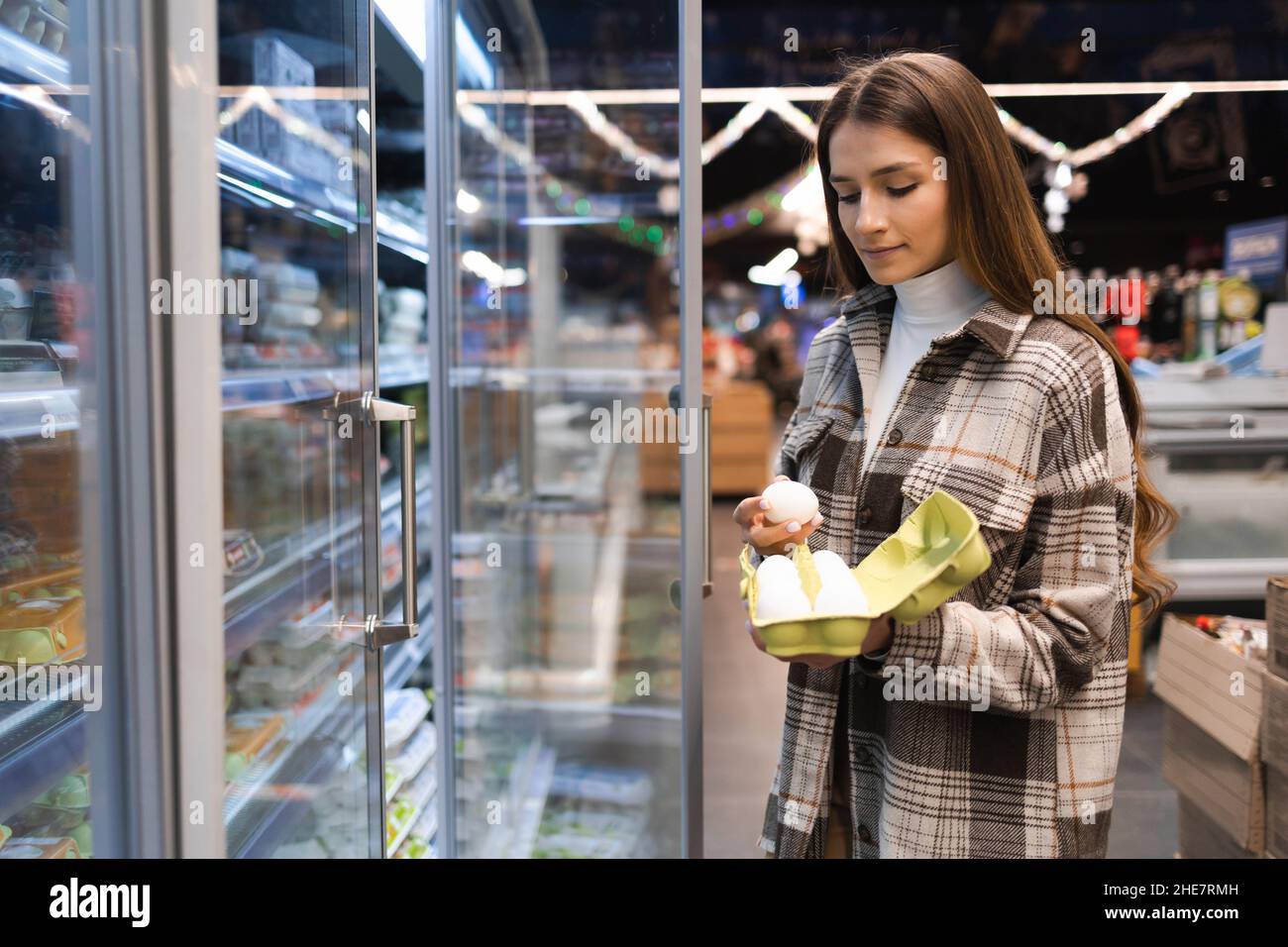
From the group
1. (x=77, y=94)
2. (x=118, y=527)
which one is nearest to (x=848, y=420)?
(x=118, y=527)

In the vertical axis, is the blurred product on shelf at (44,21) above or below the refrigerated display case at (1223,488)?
above

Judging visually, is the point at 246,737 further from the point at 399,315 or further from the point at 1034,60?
the point at 1034,60

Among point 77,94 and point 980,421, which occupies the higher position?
point 77,94

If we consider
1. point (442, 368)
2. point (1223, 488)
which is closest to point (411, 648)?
point (442, 368)

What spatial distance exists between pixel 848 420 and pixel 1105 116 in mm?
4436

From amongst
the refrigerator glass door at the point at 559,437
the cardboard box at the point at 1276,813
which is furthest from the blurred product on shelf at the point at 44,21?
the cardboard box at the point at 1276,813

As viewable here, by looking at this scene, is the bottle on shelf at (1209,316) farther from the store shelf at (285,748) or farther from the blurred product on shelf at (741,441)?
the blurred product on shelf at (741,441)

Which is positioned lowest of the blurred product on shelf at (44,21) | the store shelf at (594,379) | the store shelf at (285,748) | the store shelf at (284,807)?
the store shelf at (284,807)

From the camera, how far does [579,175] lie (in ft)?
11.9

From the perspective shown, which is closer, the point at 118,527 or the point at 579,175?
the point at 118,527

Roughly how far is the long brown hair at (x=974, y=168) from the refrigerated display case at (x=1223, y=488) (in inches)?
127

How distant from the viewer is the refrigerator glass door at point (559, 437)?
9.77 ft

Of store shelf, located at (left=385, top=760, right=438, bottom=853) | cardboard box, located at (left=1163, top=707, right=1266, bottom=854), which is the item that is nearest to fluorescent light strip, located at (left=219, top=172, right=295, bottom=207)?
store shelf, located at (left=385, top=760, right=438, bottom=853)
